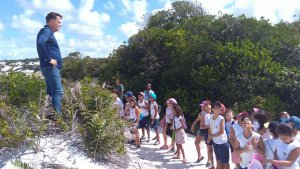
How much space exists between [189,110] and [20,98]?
8181 mm

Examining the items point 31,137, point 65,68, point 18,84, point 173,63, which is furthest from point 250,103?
point 65,68

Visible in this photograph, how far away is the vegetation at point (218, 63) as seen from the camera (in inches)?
559

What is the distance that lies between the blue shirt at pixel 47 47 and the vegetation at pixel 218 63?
338 inches

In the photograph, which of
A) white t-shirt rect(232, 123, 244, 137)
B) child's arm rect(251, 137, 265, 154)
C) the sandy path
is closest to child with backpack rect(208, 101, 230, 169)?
white t-shirt rect(232, 123, 244, 137)

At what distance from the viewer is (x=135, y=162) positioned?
7.00 metres

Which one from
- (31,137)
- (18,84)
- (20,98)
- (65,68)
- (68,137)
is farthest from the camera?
(65,68)

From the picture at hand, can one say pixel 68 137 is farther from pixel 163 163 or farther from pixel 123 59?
pixel 123 59

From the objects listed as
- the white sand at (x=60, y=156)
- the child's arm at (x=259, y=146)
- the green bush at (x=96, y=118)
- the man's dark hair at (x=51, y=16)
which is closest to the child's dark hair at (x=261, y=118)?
the child's arm at (x=259, y=146)

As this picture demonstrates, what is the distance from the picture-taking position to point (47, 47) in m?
6.17

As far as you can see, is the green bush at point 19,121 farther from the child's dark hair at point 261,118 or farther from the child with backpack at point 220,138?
the child's dark hair at point 261,118

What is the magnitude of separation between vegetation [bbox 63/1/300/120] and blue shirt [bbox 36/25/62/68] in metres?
8.60

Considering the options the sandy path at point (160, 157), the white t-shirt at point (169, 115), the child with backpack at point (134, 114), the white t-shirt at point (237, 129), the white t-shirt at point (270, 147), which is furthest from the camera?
the child with backpack at point (134, 114)

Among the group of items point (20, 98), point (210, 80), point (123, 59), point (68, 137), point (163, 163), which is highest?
point (123, 59)

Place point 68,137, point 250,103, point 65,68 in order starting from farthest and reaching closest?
point 65,68
point 250,103
point 68,137
